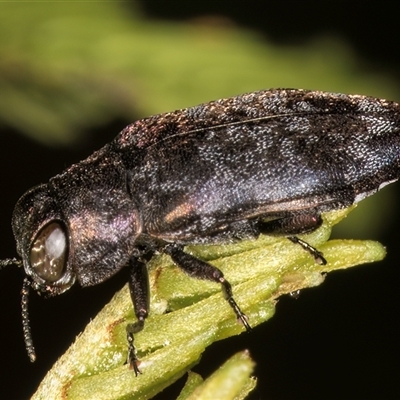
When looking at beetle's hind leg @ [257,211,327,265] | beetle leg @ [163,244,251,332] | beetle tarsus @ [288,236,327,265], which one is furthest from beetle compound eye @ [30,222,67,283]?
beetle tarsus @ [288,236,327,265]

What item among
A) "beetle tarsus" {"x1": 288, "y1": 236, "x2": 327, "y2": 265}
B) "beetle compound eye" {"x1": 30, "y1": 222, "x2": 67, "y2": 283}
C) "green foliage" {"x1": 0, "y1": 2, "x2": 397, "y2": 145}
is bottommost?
"beetle compound eye" {"x1": 30, "y1": 222, "x2": 67, "y2": 283}

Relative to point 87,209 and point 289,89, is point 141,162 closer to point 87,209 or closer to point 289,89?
point 87,209

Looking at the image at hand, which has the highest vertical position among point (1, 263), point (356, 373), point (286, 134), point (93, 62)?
point (93, 62)

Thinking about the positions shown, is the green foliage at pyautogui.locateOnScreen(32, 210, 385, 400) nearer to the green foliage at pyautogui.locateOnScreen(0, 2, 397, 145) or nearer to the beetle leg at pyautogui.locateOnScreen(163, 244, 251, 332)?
the beetle leg at pyautogui.locateOnScreen(163, 244, 251, 332)

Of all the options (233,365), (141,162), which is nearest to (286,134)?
(141,162)

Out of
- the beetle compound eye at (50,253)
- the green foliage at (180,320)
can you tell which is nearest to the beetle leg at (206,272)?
the green foliage at (180,320)

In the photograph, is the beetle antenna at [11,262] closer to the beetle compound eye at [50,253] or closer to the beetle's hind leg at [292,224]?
the beetle compound eye at [50,253]

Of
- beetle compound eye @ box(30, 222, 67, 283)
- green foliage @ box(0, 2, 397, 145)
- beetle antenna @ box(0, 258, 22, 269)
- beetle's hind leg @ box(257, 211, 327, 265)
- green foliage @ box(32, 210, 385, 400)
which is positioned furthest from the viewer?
green foliage @ box(0, 2, 397, 145)
